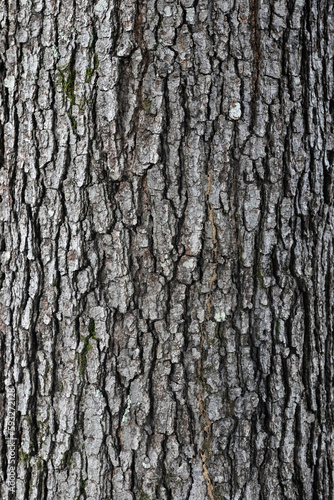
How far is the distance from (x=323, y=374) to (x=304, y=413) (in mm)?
147

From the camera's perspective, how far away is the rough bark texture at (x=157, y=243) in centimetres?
149

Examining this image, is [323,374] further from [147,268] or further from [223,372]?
[147,268]

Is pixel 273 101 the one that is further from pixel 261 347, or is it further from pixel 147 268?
pixel 261 347

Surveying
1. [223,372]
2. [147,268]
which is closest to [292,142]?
[147,268]

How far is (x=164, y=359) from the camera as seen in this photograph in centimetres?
152

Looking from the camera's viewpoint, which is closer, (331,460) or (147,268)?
(147,268)

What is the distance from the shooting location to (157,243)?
1.51 metres

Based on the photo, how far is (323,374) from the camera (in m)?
1.64

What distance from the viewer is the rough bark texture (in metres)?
1.49

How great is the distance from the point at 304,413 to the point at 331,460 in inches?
7.9

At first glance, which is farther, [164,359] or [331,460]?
[331,460]

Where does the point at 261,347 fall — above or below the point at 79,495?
above

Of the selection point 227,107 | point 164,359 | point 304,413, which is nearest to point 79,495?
point 164,359

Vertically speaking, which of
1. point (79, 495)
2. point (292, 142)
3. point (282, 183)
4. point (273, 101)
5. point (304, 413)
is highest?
point (273, 101)
